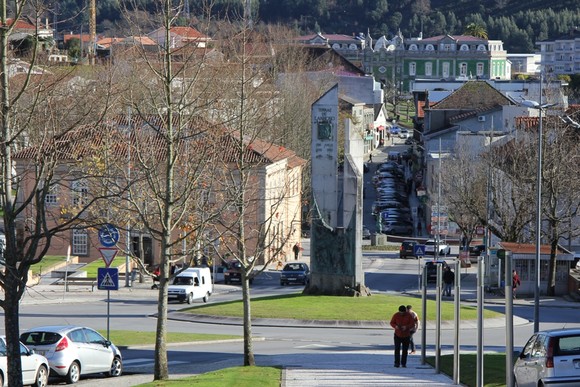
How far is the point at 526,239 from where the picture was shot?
67.1 metres

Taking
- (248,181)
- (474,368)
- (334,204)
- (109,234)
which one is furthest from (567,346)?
(334,204)

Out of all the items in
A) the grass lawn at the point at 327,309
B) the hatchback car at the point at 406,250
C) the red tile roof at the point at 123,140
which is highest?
the red tile roof at the point at 123,140

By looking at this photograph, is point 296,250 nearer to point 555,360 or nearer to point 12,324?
point 555,360

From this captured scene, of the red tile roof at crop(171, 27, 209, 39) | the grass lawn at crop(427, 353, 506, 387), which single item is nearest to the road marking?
the grass lawn at crop(427, 353, 506, 387)

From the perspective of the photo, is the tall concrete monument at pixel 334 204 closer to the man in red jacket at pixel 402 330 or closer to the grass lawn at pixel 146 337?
the grass lawn at pixel 146 337

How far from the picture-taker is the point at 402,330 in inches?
1185

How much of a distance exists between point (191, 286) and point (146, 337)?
15227 millimetres

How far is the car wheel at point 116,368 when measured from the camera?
30.9 meters

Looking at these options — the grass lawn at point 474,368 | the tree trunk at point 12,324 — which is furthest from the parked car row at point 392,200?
the tree trunk at point 12,324

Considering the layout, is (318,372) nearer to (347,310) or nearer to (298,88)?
(347,310)

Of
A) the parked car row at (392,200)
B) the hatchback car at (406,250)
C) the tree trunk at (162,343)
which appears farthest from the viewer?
the parked car row at (392,200)

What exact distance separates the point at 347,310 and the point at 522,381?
22.4m

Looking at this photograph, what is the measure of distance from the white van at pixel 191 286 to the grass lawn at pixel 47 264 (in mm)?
9826

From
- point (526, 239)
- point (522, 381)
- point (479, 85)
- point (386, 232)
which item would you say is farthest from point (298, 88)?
point (522, 381)
